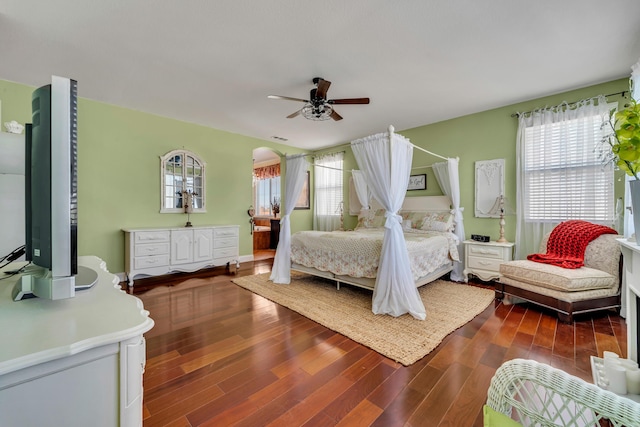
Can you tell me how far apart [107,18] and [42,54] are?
3.89 feet

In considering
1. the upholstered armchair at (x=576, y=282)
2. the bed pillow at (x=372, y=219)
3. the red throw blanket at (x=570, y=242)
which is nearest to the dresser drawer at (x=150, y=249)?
the bed pillow at (x=372, y=219)

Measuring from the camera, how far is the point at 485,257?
3.91 m

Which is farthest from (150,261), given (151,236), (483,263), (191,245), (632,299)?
(632,299)

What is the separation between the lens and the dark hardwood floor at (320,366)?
1525mm

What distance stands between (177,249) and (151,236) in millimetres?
436

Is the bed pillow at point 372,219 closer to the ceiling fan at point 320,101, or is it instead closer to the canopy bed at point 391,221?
the canopy bed at point 391,221

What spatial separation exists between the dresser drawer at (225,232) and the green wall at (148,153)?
0.50 metres

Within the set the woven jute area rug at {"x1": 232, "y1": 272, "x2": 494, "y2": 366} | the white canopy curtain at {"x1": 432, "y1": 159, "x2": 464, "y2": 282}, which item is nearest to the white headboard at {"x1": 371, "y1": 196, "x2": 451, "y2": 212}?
the white canopy curtain at {"x1": 432, "y1": 159, "x2": 464, "y2": 282}

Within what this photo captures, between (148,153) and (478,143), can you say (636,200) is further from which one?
(148,153)

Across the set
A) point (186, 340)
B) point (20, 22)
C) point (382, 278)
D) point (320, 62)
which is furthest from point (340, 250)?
point (20, 22)

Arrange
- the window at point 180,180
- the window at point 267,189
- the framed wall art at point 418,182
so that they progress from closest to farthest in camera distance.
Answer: the window at point 180,180 < the framed wall art at point 418,182 < the window at point 267,189

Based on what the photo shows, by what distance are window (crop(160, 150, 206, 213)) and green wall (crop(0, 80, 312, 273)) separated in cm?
10

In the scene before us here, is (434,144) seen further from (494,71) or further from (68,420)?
(68,420)

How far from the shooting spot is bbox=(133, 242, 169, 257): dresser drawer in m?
4.03
